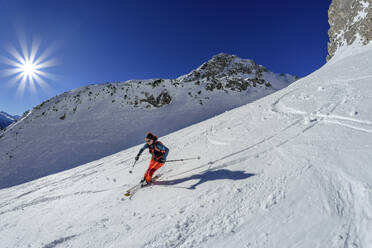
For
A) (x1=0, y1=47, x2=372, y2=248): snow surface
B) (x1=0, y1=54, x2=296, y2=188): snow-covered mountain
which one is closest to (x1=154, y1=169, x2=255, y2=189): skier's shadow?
(x1=0, y1=47, x2=372, y2=248): snow surface

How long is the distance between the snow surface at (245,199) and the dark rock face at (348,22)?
1316cm

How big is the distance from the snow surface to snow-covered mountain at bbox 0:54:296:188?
9.00 metres

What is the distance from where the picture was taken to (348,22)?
672 inches

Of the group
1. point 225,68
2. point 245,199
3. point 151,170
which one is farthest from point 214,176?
point 225,68

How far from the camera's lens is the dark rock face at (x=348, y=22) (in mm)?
14062

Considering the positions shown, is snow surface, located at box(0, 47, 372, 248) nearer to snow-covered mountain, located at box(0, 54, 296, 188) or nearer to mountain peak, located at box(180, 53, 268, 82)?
snow-covered mountain, located at box(0, 54, 296, 188)

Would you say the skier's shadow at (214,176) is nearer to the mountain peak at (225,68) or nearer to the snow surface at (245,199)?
the snow surface at (245,199)

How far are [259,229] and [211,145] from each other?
4264 mm

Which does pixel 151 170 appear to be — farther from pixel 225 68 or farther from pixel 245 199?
pixel 225 68

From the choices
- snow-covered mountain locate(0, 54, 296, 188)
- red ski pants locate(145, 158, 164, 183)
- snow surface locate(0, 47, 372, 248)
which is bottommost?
snow surface locate(0, 47, 372, 248)

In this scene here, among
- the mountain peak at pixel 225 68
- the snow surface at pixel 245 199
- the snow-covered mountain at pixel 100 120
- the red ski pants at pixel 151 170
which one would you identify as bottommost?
the snow surface at pixel 245 199

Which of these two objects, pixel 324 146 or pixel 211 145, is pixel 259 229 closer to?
pixel 324 146

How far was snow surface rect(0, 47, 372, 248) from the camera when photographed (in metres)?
2.36

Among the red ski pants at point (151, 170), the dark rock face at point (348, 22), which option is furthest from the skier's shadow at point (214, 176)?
the dark rock face at point (348, 22)
